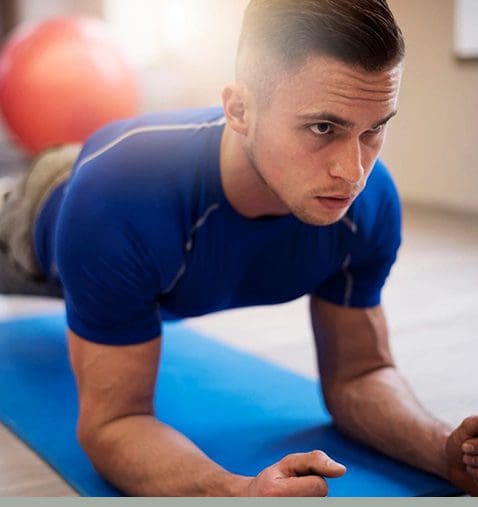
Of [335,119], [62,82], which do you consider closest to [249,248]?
[335,119]

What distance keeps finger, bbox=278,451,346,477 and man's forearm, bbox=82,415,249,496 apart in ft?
0.33

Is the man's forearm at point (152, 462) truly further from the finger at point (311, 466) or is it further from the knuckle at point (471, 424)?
the knuckle at point (471, 424)

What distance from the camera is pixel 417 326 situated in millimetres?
1720

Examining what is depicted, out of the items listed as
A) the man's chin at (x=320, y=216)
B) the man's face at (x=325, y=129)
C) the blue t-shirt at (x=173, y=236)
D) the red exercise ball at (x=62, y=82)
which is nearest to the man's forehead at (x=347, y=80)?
the man's face at (x=325, y=129)

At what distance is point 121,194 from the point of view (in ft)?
3.34

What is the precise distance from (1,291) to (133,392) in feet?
2.25

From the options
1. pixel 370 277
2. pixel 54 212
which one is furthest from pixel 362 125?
pixel 54 212

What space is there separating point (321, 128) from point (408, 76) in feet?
0.34

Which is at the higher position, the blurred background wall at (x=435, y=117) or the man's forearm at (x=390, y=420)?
the blurred background wall at (x=435, y=117)

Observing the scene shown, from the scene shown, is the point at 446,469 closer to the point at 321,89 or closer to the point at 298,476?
the point at 298,476

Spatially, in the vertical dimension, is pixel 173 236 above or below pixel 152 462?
above

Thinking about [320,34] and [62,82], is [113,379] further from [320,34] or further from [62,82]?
[62,82]

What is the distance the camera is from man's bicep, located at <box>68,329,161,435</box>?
41.4 inches

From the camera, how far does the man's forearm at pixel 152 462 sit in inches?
37.9
